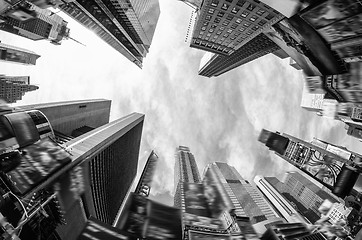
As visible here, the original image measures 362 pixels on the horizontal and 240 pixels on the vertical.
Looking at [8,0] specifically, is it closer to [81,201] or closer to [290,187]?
[81,201]

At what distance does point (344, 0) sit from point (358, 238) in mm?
10118

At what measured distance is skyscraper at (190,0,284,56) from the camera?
43.5 metres

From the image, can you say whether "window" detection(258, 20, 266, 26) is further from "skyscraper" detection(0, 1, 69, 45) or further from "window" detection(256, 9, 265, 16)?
"skyscraper" detection(0, 1, 69, 45)

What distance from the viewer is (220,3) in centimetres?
4447

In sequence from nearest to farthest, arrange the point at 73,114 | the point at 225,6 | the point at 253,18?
the point at 225,6
the point at 253,18
the point at 73,114

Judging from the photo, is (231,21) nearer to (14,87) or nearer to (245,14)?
(245,14)

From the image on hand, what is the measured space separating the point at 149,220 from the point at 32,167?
12.1 m

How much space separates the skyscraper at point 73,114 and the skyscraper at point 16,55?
38.9 metres

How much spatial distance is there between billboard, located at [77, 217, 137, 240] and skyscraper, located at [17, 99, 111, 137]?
246ft

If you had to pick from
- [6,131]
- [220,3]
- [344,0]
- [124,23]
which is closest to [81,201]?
[6,131]

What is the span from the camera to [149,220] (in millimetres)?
10641

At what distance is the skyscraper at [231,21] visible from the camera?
43.5 meters

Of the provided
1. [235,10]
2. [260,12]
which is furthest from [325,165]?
[235,10]

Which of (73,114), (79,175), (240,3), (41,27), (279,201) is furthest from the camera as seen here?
(279,201)
